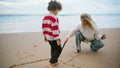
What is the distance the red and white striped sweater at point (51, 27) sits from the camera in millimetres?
1793

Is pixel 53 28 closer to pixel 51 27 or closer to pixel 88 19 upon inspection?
pixel 51 27

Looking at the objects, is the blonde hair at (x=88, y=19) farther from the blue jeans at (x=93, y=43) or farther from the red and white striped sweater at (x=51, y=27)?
the red and white striped sweater at (x=51, y=27)

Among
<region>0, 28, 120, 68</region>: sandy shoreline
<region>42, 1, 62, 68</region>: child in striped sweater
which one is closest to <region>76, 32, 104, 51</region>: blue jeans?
<region>0, 28, 120, 68</region>: sandy shoreline

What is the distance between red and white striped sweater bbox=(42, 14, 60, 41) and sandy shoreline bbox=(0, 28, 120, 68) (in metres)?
0.30

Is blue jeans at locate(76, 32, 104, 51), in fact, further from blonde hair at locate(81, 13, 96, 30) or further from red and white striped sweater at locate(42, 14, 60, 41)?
red and white striped sweater at locate(42, 14, 60, 41)

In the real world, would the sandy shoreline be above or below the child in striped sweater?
below

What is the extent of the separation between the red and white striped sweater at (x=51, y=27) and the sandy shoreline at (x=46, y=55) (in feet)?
0.98

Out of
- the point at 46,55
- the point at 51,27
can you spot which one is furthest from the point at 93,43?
the point at 51,27

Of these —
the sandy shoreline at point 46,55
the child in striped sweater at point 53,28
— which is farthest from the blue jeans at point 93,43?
the child in striped sweater at point 53,28

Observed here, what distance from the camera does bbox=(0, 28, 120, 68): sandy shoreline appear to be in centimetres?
196

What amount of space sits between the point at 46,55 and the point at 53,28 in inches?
21.5

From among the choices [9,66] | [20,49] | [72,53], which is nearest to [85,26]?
[72,53]

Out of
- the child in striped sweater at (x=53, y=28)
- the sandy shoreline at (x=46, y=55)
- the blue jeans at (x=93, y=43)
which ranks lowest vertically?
the sandy shoreline at (x=46, y=55)

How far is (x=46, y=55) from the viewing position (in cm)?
225
